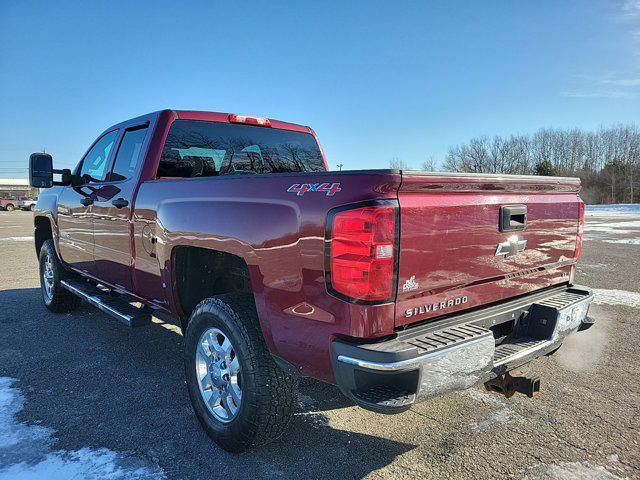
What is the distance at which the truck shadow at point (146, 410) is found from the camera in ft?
8.45

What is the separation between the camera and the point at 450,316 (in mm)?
2424

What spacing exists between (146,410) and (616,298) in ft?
20.6

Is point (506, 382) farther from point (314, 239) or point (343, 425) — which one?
point (314, 239)

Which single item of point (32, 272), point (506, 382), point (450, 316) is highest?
point (450, 316)

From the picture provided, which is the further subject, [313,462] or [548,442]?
[548,442]

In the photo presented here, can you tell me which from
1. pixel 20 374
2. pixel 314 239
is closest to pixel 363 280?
pixel 314 239

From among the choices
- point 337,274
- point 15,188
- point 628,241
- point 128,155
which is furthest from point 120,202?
point 15,188

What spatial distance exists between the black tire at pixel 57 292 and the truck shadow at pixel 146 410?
613mm

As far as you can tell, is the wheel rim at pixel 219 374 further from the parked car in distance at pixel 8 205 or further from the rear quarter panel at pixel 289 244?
the parked car in distance at pixel 8 205

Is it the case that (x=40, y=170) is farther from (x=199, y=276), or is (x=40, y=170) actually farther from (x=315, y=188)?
(x=315, y=188)

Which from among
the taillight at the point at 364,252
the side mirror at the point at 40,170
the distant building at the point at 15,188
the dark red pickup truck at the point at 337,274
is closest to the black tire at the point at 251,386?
the dark red pickup truck at the point at 337,274

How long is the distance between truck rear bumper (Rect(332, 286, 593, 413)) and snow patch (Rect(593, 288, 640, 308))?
434cm

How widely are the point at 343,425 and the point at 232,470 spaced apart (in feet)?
2.66

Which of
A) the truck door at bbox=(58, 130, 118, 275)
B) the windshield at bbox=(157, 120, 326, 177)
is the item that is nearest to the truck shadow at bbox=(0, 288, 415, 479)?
the truck door at bbox=(58, 130, 118, 275)
